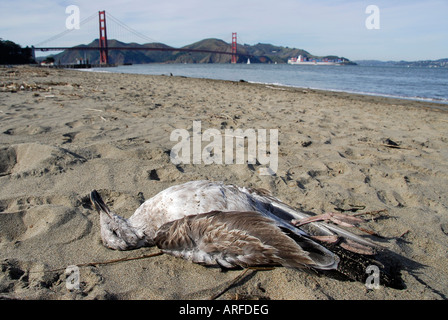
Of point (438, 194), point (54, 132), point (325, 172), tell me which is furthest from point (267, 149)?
point (54, 132)

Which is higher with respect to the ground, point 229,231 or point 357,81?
point 357,81

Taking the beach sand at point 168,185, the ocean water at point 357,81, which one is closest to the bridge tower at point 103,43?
the ocean water at point 357,81

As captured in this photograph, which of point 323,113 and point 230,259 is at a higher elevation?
point 323,113

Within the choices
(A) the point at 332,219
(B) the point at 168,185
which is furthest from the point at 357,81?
Answer: (A) the point at 332,219

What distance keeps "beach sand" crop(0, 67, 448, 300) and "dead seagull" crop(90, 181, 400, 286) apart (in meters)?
0.13

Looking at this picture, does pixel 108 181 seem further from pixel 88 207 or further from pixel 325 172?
pixel 325 172

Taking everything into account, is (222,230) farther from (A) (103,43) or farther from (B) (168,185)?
(A) (103,43)

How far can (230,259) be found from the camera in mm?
2082

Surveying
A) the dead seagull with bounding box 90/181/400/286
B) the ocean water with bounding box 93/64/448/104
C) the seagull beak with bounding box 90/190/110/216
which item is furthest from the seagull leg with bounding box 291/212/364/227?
the ocean water with bounding box 93/64/448/104

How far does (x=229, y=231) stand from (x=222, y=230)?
0.05 metres

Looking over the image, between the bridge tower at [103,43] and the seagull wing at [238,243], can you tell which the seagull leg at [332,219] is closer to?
the seagull wing at [238,243]

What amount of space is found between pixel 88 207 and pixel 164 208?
0.97 m

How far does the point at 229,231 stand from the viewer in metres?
2.04

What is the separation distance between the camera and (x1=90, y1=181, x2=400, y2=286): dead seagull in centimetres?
198
